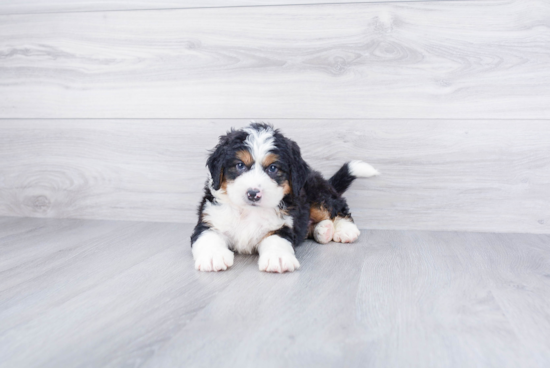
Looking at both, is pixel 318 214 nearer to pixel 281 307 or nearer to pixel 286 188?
pixel 286 188

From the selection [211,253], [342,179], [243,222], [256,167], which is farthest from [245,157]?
[342,179]

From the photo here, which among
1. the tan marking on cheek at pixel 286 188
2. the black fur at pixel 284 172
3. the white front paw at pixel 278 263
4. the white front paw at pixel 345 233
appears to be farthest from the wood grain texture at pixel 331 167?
the white front paw at pixel 278 263

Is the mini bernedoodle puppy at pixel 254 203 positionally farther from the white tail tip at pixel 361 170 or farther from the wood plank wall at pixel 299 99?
the wood plank wall at pixel 299 99

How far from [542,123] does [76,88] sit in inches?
96.4

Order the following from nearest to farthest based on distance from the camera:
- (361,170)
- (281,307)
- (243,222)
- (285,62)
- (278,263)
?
(281,307)
(278,263)
(243,222)
(361,170)
(285,62)

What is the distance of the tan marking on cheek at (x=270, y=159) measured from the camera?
1.83 m

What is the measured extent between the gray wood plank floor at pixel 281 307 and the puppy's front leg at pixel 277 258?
0.04 m

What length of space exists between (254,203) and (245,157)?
0.59 ft

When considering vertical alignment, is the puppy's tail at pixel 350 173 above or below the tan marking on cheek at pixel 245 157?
below

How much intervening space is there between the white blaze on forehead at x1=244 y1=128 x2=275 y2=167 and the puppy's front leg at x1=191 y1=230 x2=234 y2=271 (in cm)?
34

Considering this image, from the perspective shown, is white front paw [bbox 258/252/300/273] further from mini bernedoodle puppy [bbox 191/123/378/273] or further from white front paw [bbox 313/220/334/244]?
white front paw [bbox 313/220/334/244]

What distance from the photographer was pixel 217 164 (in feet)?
6.15

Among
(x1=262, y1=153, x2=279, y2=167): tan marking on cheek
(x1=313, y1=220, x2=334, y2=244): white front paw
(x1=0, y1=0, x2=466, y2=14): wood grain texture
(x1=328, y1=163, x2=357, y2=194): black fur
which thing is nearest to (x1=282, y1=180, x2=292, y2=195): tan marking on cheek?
(x1=262, y1=153, x2=279, y2=167): tan marking on cheek

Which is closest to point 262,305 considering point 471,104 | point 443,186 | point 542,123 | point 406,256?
point 406,256
